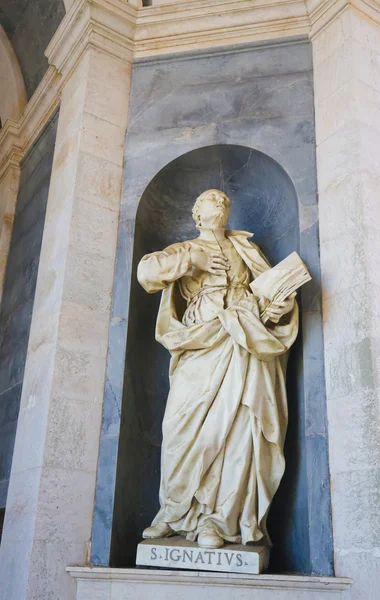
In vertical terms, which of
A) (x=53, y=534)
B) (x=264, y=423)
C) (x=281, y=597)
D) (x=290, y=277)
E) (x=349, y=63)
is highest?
(x=349, y=63)

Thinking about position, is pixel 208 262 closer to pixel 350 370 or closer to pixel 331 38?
pixel 350 370

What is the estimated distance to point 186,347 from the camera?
188 inches

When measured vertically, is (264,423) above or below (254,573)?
above

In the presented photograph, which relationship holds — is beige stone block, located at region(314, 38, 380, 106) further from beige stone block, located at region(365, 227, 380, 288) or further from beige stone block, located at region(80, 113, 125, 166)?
beige stone block, located at region(80, 113, 125, 166)

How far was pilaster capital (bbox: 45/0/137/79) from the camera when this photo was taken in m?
6.13

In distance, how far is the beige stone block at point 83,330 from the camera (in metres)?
5.06

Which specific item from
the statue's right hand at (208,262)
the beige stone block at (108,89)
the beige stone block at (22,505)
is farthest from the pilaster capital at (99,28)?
the beige stone block at (22,505)

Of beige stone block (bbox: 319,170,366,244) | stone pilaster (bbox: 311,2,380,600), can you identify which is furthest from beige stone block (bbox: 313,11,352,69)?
beige stone block (bbox: 319,170,366,244)

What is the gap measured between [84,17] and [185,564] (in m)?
4.68

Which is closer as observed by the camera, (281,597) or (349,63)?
(281,597)

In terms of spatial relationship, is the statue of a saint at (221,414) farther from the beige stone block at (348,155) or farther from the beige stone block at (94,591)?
the beige stone block at (348,155)

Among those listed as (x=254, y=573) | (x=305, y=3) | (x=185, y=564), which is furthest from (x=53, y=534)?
(x=305, y=3)

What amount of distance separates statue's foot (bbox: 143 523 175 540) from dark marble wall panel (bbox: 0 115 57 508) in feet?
5.90

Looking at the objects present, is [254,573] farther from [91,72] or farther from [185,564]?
[91,72]
